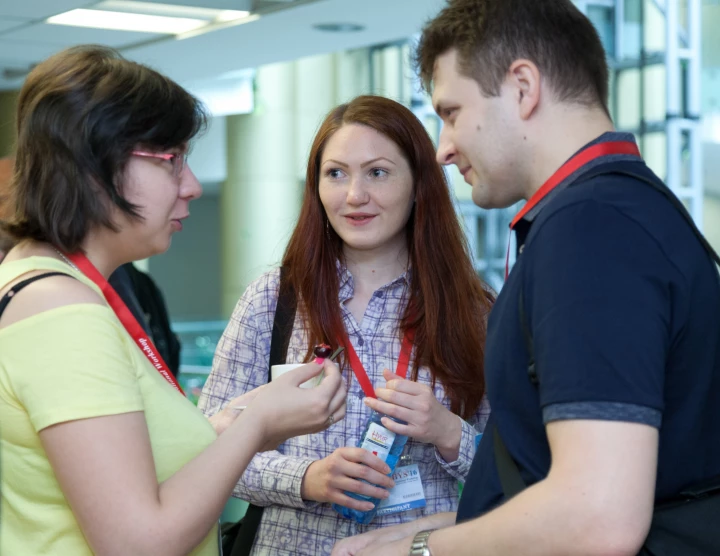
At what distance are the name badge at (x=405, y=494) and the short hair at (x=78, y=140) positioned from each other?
0.94 m

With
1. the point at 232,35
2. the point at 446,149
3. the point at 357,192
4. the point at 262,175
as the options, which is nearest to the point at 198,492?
the point at 446,149

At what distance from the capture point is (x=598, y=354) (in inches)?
44.6

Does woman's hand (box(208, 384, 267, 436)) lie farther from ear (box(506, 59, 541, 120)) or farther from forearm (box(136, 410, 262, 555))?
ear (box(506, 59, 541, 120))

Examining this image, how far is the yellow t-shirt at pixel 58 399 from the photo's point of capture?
1314 millimetres

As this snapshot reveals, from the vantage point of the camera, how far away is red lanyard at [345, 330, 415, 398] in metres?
2.18

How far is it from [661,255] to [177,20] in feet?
16.1

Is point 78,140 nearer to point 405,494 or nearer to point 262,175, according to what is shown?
point 405,494

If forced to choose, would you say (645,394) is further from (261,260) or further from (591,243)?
(261,260)

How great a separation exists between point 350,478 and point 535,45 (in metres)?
1.00

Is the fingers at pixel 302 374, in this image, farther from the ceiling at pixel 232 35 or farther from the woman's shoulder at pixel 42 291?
the ceiling at pixel 232 35

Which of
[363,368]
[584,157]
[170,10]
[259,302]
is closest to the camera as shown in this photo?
[584,157]

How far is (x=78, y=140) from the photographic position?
1461 millimetres

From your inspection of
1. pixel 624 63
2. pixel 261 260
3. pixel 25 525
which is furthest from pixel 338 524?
pixel 261 260

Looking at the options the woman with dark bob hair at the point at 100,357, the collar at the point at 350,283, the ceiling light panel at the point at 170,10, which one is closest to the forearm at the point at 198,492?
the woman with dark bob hair at the point at 100,357
